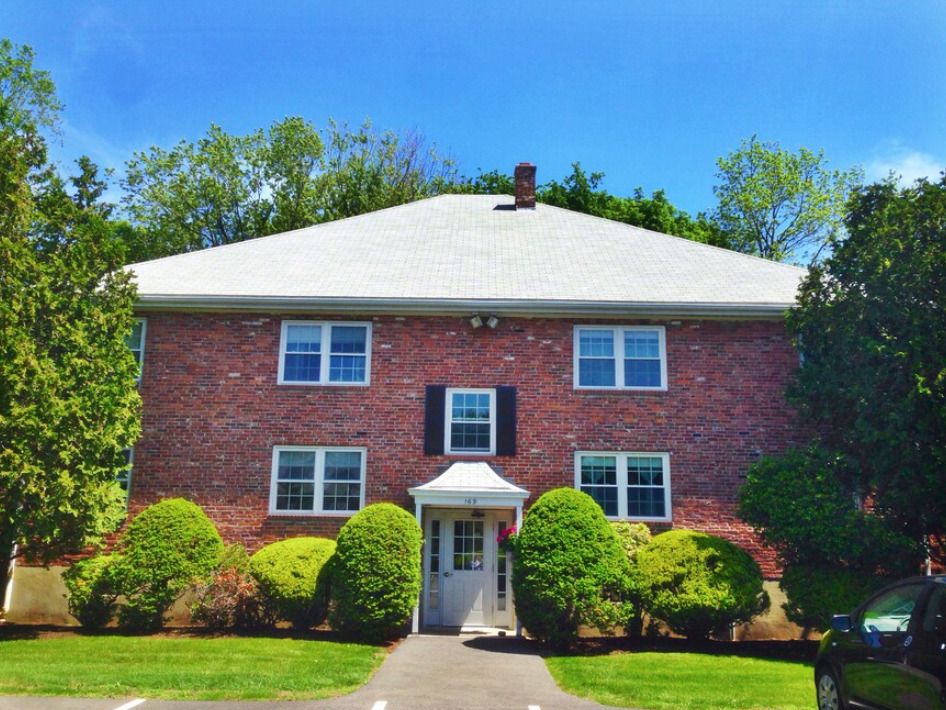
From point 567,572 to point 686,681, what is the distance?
2806 mm

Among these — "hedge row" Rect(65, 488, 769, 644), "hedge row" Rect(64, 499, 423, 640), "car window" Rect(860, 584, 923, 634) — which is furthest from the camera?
"hedge row" Rect(64, 499, 423, 640)

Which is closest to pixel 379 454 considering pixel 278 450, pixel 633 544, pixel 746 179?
pixel 278 450

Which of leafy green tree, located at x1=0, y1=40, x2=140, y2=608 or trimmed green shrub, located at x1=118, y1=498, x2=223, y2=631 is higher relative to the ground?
leafy green tree, located at x1=0, y1=40, x2=140, y2=608

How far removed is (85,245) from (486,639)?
9.69 metres

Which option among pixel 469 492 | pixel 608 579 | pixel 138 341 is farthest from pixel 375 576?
pixel 138 341

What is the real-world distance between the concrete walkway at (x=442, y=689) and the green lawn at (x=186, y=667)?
320 mm

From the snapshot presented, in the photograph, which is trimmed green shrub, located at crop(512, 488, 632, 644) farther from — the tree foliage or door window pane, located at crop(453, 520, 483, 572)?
the tree foliage

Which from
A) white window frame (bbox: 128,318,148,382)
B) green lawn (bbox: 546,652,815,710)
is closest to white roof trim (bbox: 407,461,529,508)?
green lawn (bbox: 546,652,815,710)

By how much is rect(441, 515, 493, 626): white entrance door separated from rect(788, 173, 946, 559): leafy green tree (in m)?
6.49

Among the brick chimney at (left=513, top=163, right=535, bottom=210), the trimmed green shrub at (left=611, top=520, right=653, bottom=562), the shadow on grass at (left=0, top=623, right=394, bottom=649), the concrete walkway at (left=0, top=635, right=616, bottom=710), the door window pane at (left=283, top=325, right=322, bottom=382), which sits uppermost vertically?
the brick chimney at (left=513, top=163, right=535, bottom=210)

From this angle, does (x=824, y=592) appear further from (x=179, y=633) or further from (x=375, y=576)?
(x=179, y=633)

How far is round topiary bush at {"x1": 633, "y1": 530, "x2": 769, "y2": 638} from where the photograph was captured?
43.9 feet

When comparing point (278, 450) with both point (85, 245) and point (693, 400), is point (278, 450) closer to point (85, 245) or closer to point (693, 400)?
point (85, 245)

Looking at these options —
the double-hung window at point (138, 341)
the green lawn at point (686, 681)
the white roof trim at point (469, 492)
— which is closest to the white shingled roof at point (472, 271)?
the double-hung window at point (138, 341)
